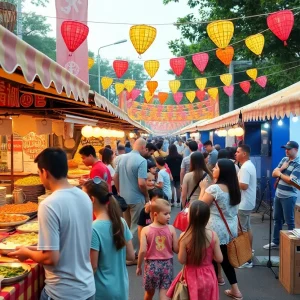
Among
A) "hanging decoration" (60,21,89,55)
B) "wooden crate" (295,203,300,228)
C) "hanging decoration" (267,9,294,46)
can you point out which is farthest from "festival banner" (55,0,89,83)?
"wooden crate" (295,203,300,228)

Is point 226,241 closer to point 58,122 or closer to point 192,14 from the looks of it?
point 58,122

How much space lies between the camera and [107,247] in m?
3.00

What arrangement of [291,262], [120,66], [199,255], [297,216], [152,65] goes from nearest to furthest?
[199,255] → [291,262] → [297,216] → [152,65] → [120,66]

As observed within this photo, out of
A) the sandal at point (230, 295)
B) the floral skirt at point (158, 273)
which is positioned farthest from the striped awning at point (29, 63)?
the sandal at point (230, 295)

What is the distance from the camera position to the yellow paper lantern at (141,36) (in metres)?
9.73

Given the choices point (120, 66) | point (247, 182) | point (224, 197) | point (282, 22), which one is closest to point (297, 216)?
point (247, 182)

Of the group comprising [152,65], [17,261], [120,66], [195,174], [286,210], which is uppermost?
[120,66]

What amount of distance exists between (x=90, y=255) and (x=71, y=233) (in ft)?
1.67

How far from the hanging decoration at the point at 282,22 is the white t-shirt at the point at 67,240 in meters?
8.27

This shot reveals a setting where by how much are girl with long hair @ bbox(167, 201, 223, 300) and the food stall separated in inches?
53.2

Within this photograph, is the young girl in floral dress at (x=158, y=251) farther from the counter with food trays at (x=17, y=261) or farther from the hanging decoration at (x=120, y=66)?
the hanging decoration at (x=120, y=66)

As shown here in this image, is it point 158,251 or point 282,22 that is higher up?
point 282,22

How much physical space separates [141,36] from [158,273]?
7192mm

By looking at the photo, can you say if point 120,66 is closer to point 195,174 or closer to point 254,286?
point 195,174
